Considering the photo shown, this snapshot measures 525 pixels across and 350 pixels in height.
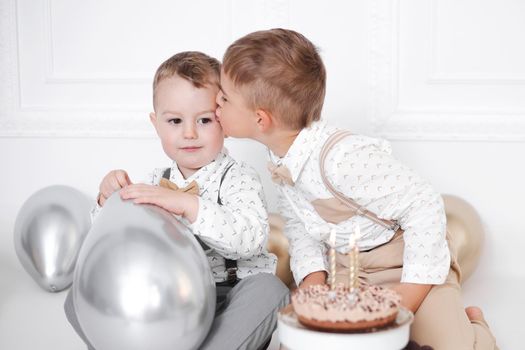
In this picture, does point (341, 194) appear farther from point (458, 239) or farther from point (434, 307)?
point (458, 239)

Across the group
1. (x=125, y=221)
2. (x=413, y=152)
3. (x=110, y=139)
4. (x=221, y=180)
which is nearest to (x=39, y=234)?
(x=110, y=139)

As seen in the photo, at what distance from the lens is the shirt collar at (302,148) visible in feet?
5.76

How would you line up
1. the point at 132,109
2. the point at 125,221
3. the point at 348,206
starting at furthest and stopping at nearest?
the point at 132,109
the point at 348,206
the point at 125,221

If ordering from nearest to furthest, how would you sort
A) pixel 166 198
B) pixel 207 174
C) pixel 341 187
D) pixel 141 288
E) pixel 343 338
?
pixel 343 338 → pixel 141 288 → pixel 166 198 → pixel 341 187 → pixel 207 174

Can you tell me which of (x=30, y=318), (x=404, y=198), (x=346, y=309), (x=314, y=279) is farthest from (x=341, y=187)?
(x=30, y=318)

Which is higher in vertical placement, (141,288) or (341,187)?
(341,187)

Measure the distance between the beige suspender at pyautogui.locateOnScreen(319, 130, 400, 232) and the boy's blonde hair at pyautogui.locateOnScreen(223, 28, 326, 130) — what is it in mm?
90

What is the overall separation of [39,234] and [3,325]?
312 mm

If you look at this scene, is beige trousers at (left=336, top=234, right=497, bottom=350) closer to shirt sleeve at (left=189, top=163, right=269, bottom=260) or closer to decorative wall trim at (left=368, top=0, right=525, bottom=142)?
shirt sleeve at (left=189, top=163, right=269, bottom=260)

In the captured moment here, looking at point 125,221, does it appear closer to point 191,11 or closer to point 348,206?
point 348,206

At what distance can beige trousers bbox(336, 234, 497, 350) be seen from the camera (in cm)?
160

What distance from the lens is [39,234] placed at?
234 centimetres

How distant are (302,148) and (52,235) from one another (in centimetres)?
96

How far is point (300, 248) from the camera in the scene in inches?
73.6
